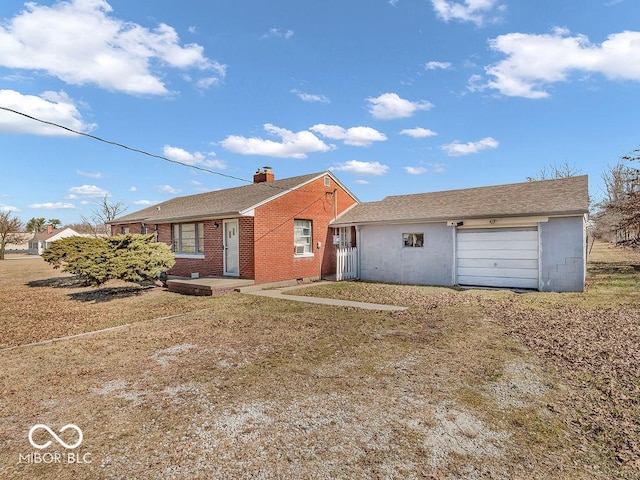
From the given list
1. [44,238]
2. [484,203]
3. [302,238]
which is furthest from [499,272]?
[44,238]

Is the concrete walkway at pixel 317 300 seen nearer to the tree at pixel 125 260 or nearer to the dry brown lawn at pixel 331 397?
the dry brown lawn at pixel 331 397

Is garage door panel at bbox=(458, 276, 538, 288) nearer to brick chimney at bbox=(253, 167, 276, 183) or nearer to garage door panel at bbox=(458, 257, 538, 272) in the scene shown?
garage door panel at bbox=(458, 257, 538, 272)

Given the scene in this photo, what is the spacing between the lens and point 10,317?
9.60m

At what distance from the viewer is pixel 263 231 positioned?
14.3 m

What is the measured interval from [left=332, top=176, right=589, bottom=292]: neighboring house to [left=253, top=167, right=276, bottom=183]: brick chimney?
15.9 ft

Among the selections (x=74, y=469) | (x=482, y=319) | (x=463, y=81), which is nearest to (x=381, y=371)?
(x=74, y=469)

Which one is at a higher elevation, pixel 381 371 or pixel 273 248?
pixel 273 248

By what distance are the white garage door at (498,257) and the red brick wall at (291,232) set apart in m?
6.33

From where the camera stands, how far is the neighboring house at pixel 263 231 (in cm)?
1422

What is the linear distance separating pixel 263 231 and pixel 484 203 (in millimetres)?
8945

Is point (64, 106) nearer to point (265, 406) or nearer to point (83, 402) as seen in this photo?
point (83, 402)

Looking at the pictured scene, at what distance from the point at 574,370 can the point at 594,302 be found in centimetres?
636

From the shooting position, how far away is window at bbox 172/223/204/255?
54.5ft

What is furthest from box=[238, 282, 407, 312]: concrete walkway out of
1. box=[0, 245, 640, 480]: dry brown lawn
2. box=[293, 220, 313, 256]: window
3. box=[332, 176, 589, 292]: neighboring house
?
box=[332, 176, 589, 292]: neighboring house
